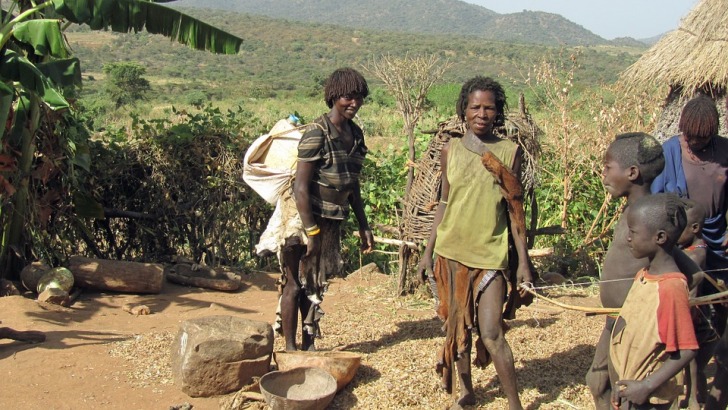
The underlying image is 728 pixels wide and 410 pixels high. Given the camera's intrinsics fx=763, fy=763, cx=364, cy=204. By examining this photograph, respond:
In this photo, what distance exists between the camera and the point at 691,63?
284 inches

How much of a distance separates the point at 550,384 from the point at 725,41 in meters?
4.16

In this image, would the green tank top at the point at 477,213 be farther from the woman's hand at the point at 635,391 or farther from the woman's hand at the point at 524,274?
the woman's hand at the point at 635,391

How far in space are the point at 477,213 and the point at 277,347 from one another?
206 centimetres

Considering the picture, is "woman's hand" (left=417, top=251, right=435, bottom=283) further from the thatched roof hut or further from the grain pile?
the thatched roof hut

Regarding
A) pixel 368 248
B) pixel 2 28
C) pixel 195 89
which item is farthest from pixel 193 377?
pixel 195 89

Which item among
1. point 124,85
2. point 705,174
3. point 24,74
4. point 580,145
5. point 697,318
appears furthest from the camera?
point 124,85

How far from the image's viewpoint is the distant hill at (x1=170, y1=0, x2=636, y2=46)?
447 ft

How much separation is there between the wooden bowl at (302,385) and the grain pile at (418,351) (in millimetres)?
175

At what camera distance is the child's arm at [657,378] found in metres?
2.82

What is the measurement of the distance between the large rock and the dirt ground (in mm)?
106

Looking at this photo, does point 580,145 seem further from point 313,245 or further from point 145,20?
point 145,20

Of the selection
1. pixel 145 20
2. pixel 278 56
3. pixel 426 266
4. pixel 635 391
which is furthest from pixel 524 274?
pixel 278 56

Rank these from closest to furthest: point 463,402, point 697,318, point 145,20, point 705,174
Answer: point 697,318
point 705,174
point 463,402
point 145,20

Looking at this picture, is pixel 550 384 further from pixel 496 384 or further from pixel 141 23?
pixel 141 23
